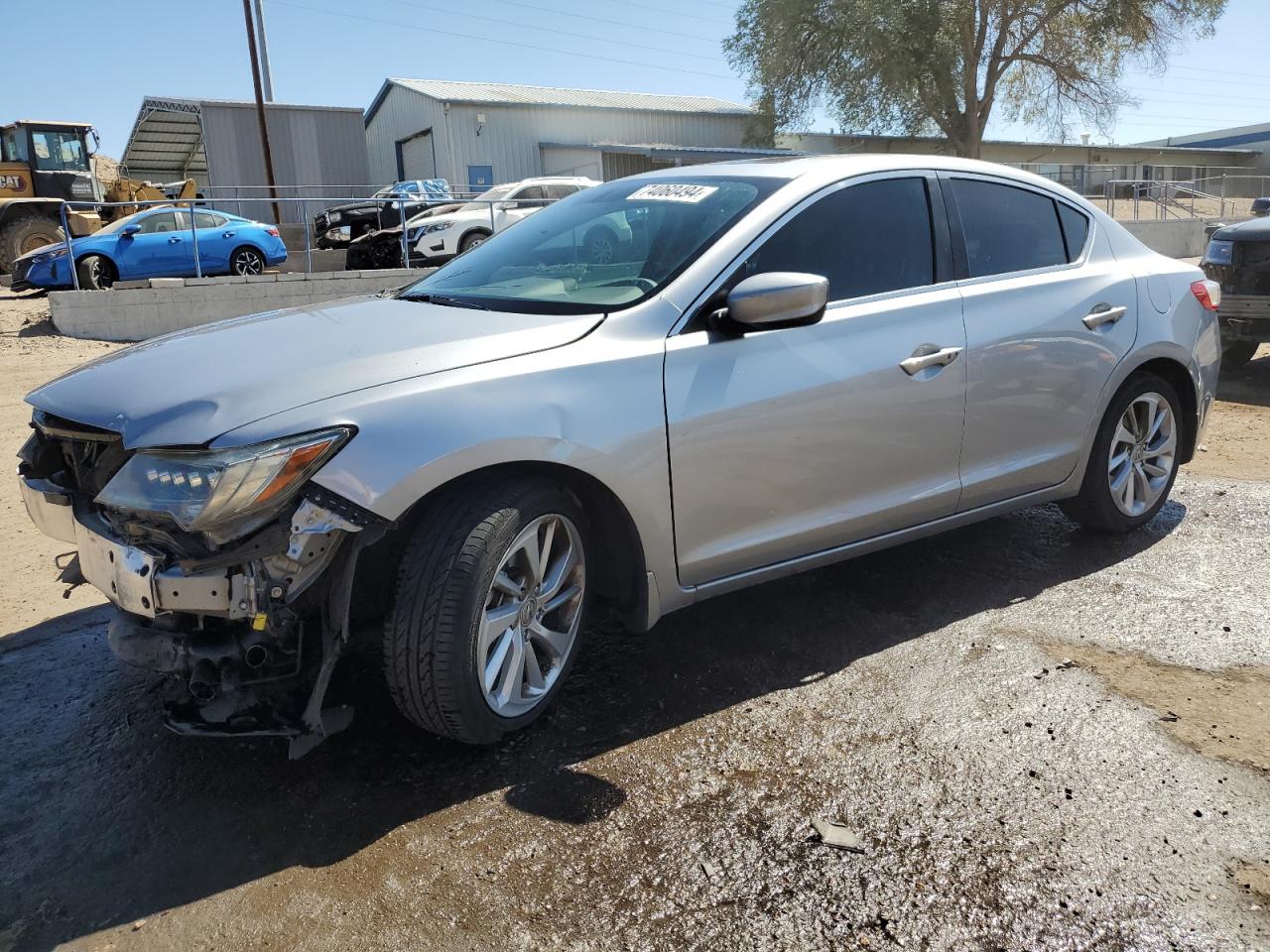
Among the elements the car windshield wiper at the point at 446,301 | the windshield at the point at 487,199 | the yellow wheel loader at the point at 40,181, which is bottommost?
the car windshield wiper at the point at 446,301

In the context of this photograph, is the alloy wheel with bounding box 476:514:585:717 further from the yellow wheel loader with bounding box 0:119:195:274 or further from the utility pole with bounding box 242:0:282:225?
the utility pole with bounding box 242:0:282:225

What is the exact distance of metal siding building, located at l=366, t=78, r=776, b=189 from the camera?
32656 mm

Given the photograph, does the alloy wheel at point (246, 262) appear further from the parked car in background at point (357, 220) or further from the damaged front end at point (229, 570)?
the damaged front end at point (229, 570)

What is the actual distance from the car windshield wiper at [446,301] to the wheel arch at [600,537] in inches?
28.0

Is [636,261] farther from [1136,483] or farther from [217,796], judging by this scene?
[1136,483]

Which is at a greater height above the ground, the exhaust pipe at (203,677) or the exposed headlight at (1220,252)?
the exposed headlight at (1220,252)

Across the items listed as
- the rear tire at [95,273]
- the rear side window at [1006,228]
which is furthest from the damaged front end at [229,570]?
the rear tire at [95,273]

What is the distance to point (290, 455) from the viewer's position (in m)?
2.39

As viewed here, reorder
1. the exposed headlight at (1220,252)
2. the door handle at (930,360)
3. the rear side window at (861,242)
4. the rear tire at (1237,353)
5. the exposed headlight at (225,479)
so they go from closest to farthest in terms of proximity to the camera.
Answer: the exposed headlight at (225,479) < the rear side window at (861,242) < the door handle at (930,360) < the exposed headlight at (1220,252) < the rear tire at (1237,353)

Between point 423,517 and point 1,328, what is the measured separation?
14.0 metres

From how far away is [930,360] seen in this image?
354 cm

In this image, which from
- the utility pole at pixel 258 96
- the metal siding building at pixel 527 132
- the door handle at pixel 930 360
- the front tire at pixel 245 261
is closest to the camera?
the door handle at pixel 930 360

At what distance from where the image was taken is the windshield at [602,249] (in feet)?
10.5

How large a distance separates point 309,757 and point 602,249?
193 centimetres
